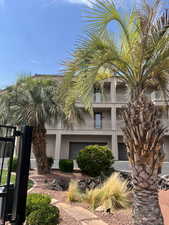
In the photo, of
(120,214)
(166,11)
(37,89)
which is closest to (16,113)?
(37,89)

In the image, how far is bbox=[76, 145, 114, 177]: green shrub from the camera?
962 centimetres

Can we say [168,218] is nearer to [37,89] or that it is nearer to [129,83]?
[129,83]

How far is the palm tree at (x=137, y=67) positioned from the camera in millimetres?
3186

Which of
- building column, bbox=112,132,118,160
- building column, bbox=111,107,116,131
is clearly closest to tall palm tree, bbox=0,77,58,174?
building column, bbox=112,132,118,160

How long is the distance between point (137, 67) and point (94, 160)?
23.5ft

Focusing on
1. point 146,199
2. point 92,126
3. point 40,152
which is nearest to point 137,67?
point 146,199

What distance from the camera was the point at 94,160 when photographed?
9.65m

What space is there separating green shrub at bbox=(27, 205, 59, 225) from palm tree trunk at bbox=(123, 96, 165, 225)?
1758mm

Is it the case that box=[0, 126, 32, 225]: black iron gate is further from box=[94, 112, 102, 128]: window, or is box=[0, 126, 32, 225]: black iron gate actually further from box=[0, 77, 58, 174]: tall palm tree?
box=[94, 112, 102, 128]: window

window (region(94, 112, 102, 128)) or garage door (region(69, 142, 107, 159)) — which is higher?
window (region(94, 112, 102, 128))

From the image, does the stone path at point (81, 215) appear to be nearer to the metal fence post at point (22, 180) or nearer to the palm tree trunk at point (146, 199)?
the palm tree trunk at point (146, 199)

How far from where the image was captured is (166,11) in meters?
3.58

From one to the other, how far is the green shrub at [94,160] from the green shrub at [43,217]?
629cm

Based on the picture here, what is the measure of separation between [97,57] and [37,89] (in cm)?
616
